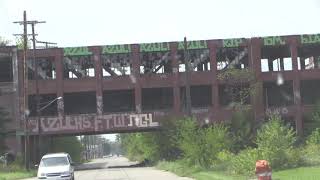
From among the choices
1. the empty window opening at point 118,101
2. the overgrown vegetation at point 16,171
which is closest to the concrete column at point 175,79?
the empty window opening at point 118,101

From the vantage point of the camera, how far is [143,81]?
251 ft

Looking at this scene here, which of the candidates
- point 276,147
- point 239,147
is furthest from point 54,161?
point 239,147

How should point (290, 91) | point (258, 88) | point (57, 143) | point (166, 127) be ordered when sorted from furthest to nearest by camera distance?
point (57, 143)
point (290, 91)
point (258, 88)
point (166, 127)

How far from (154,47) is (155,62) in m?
4.01

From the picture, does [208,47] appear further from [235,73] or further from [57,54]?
[57,54]

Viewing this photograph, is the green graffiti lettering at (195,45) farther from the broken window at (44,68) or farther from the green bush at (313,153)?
Answer: the green bush at (313,153)

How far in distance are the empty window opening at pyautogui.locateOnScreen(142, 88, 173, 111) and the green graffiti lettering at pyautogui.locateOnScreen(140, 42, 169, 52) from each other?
219 inches

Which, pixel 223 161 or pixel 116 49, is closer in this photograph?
pixel 223 161

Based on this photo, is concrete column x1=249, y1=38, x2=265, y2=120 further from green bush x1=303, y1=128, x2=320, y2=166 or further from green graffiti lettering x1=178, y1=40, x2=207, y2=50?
green bush x1=303, y1=128, x2=320, y2=166

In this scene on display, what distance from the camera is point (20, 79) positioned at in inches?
2990

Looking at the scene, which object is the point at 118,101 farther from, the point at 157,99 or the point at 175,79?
the point at 175,79

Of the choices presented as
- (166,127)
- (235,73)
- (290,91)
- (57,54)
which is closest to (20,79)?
(57,54)

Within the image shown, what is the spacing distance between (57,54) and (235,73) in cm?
2042

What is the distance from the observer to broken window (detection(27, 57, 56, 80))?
77.8 meters
